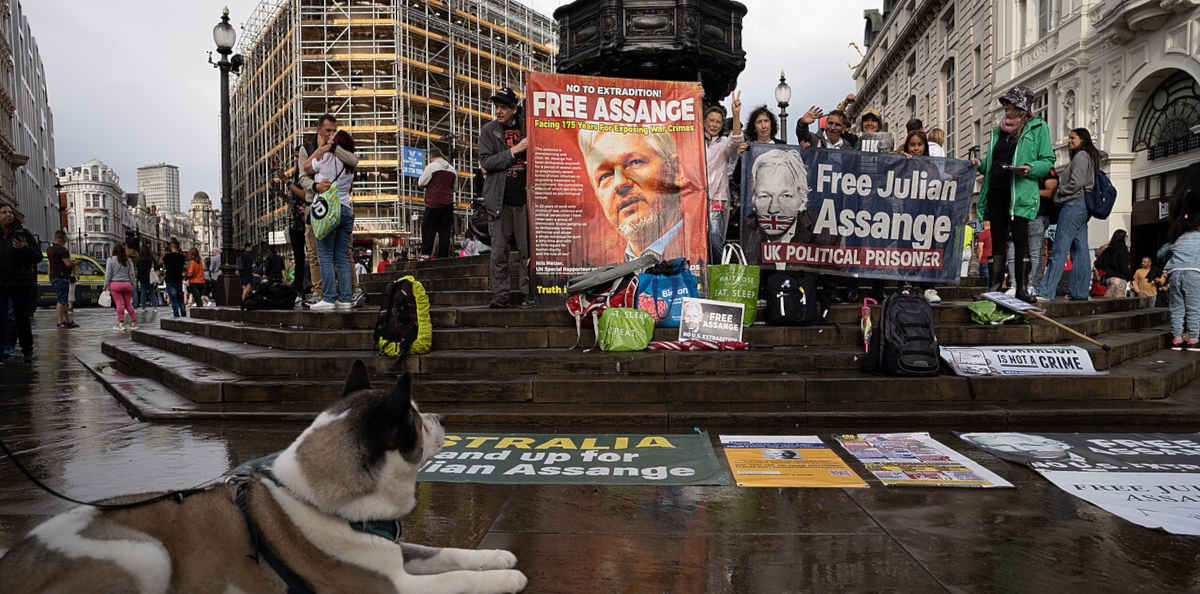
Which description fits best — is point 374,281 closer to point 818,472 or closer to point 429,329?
point 429,329

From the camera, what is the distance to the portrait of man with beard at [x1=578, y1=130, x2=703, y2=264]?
852cm

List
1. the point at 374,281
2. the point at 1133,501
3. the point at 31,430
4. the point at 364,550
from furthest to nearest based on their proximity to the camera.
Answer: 1. the point at 374,281
2. the point at 31,430
3. the point at 1133,501
4. the point at 364,550

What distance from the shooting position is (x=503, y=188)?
818 cm

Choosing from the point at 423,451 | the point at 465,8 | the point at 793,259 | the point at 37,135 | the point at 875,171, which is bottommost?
the point at 423,451

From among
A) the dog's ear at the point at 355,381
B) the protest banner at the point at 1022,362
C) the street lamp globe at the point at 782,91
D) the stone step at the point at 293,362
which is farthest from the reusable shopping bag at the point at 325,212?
the street lamp globe at the point at 782,91

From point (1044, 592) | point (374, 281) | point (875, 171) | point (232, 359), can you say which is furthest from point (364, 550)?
point (374, 281)

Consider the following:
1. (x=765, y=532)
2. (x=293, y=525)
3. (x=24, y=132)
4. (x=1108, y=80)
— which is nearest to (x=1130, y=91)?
(x=1108, y=80)

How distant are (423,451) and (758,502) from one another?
2.17 m

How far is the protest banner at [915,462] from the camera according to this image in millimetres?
4031

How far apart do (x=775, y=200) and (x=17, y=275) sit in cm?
1139

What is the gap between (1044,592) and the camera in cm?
264

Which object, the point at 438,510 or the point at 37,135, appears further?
the point at 37,135

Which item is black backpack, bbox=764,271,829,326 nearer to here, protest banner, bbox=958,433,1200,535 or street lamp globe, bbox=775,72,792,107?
protest banner, bbox=958,433,1200,535

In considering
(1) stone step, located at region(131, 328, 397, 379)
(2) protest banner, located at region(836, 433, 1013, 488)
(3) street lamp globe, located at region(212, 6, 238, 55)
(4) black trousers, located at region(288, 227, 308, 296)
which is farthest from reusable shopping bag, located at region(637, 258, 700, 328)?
(3) street lamp globe, located at region(212, 6, 238, 55)
